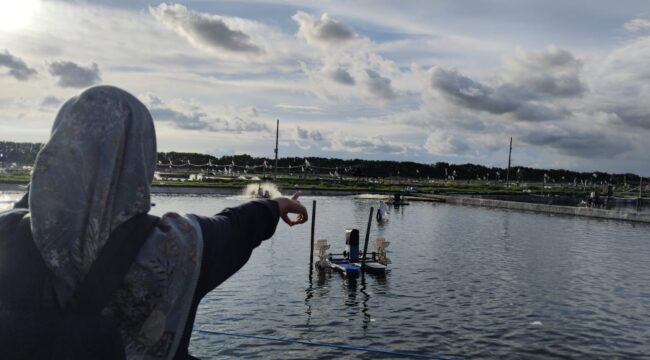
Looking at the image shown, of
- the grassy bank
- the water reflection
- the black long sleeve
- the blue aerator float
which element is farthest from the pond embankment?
the black long sleeve

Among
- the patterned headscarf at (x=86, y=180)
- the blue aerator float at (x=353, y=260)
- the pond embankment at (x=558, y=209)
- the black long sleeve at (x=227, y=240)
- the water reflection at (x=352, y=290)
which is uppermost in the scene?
the patterned headscarf at (x=86, y=180)

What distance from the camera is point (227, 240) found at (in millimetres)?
2326

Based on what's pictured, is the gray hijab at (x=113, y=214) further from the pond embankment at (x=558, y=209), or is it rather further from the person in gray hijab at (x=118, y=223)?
the pond embankment at (x=558, y=209)

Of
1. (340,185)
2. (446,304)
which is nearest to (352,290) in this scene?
(446,304)

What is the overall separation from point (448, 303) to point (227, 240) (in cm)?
2104

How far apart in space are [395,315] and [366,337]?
3050 mm

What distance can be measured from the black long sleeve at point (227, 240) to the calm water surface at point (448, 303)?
13.4 metres

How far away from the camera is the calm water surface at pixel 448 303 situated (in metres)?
16.7

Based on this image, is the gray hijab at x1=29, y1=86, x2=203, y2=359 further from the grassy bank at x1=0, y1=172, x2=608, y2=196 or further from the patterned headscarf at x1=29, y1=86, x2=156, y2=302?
the grassy bank at x1=0, y1=172, x2=608, y2=196

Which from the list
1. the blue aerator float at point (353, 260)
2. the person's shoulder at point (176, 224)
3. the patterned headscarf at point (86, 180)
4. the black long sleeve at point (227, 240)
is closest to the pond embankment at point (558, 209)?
the blue aerator float at point (353, 260)

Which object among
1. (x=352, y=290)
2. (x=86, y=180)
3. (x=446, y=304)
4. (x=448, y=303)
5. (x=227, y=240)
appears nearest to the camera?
(x=86, y=180)

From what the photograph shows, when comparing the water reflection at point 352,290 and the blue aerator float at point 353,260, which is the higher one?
the blue aerator float at point 353,260

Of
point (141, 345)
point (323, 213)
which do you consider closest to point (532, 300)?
point (141, 345)

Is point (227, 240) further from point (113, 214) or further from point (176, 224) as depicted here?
point (113, 214)
